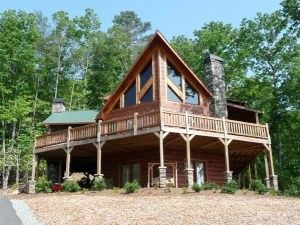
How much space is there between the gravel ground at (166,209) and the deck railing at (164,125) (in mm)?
4304

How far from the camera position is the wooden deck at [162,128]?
22.5 metres

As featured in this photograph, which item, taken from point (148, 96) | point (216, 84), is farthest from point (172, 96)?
point (216, 84)

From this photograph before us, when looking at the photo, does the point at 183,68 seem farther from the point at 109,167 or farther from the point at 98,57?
→ the point at 98,57

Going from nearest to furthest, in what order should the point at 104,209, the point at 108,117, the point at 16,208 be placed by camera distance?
the point at 104,209
the point at 16,208
the point at 108,117

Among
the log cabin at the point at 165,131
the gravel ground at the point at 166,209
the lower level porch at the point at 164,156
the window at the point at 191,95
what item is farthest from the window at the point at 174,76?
the gravel ground at the point at 166,209

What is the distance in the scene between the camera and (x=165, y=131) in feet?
72.8

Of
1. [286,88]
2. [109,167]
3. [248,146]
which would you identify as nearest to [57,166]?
[109,167]

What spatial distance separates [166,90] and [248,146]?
6.31 metres

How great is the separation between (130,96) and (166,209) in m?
12.8

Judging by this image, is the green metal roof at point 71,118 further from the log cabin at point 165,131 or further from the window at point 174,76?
the window at point 174,76

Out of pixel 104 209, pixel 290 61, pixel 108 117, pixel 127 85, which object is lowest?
pixel 104 209

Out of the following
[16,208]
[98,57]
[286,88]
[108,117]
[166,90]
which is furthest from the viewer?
[98,57]

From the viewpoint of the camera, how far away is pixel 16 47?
1736 inches

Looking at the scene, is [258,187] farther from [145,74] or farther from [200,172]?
[145,74]
